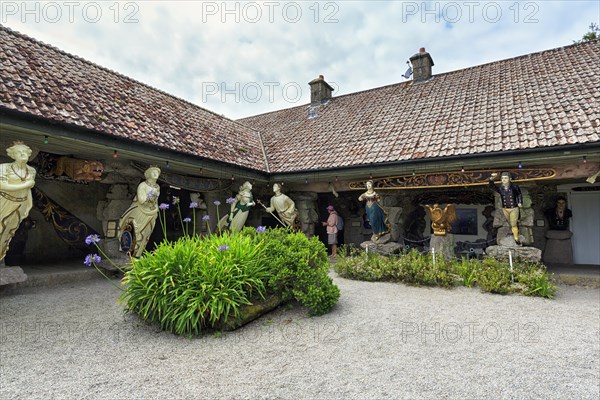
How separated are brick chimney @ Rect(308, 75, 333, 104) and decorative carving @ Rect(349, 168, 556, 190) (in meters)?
6.97

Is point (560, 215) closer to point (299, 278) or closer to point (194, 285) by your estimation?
point (299, 278)

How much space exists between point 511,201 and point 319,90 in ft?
31.0

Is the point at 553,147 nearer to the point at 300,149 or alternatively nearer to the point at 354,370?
the point at 354,370

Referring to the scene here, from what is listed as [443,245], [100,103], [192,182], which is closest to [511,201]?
[443,245]

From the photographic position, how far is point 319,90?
13656 mm

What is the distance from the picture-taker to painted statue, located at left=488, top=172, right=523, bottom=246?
6.16 m

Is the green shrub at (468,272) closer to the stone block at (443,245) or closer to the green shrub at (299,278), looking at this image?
the stone block at (443,245)

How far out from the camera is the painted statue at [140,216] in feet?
19.6

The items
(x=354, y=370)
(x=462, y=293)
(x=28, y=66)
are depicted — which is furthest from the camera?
(x=28, y=66)

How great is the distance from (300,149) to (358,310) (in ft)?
20.3

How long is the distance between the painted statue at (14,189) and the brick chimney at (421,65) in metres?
11.6

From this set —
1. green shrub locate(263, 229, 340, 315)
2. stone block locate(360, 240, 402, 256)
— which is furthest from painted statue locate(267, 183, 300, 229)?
green shrub locate(263, 229, 340, 315)

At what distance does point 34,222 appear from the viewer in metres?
6.81

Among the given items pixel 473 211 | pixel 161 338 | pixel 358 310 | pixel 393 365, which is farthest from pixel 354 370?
pixel 473 211
